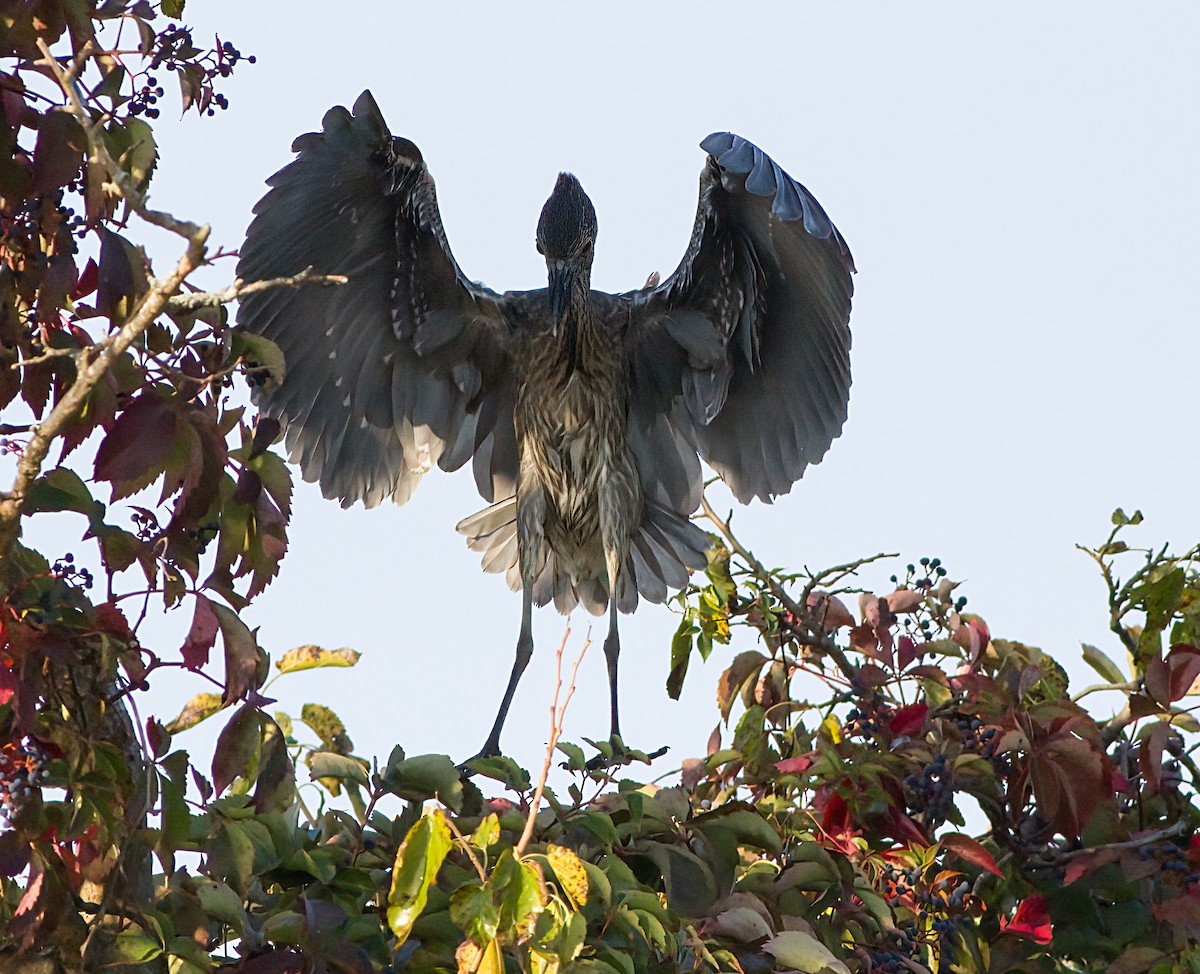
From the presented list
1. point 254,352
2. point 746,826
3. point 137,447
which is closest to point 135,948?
Answer: point 137,447

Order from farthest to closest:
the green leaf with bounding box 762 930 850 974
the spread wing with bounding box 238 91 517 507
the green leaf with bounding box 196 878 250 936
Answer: the spread wing with bounding box 238 91 517 507 < the green leaf with bounding box 762 930 850 974 < the green leaf with bounding box 196 878 250 936

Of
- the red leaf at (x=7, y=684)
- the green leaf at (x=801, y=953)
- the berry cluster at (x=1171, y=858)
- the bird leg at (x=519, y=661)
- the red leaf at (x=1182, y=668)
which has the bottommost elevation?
the green leaf at (x=801, y=953)

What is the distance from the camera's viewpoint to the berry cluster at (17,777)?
2117mm

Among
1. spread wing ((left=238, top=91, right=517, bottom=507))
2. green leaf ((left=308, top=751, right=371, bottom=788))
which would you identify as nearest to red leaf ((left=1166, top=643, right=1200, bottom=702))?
green leaf ((left=308, top=751, right=371, bottom=788))

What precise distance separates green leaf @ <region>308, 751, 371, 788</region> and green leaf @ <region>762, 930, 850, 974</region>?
709 mm

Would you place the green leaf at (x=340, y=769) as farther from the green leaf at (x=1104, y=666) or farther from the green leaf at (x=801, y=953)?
the green leaf at (x=1104, y=666)

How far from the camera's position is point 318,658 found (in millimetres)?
2691

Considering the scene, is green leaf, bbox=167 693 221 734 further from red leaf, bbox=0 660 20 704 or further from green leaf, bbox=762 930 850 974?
green leaf, bbox=762 930 850 974

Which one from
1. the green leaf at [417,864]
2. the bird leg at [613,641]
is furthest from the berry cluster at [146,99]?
the bird leg at [613,641]

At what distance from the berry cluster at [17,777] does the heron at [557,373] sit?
263 cm

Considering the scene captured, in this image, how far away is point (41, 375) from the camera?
2.25 meters

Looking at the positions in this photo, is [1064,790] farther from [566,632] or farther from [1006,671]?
[566,632]

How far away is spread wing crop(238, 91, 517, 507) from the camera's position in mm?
4586

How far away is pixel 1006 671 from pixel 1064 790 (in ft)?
1.20
